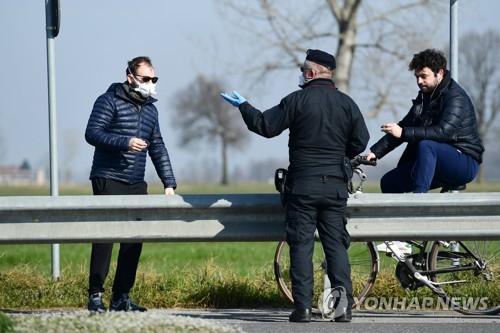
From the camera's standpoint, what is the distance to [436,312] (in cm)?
743

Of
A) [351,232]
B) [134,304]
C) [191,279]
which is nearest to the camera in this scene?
[351,232]

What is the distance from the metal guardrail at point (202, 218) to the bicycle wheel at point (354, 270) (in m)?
0.81

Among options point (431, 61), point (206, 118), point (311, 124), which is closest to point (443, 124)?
point (431, 61)

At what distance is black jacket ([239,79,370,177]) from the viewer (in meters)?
6.66

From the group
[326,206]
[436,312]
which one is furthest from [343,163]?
[436,312]

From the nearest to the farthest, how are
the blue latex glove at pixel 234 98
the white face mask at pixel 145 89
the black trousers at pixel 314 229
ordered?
the black trousers at pixel 314 229
the blue latex glove at pixel 234 98
the white face mask at pixel 145 89

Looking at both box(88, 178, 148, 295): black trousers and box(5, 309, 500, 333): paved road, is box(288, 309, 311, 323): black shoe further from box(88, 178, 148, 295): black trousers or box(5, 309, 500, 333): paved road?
box(88, 178, 148, 295): black trousers

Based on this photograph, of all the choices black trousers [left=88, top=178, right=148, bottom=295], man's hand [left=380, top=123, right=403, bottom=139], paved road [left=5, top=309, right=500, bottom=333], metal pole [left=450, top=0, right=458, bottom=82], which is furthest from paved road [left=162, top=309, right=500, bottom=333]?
metal pole [left=450, top=0, right=458, bottom=82]

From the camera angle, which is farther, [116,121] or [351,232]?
[116,121]

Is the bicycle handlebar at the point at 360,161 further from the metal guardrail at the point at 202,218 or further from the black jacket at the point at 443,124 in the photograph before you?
the metal guardrail at the point at 202,218

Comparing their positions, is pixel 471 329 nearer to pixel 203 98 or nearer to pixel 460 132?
pixel 460 132

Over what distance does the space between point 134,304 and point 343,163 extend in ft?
6.18

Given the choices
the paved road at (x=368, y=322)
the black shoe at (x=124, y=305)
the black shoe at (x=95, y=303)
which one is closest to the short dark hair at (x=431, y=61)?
the paved road at (x=368, y=322)

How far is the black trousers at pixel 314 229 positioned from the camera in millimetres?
6609
